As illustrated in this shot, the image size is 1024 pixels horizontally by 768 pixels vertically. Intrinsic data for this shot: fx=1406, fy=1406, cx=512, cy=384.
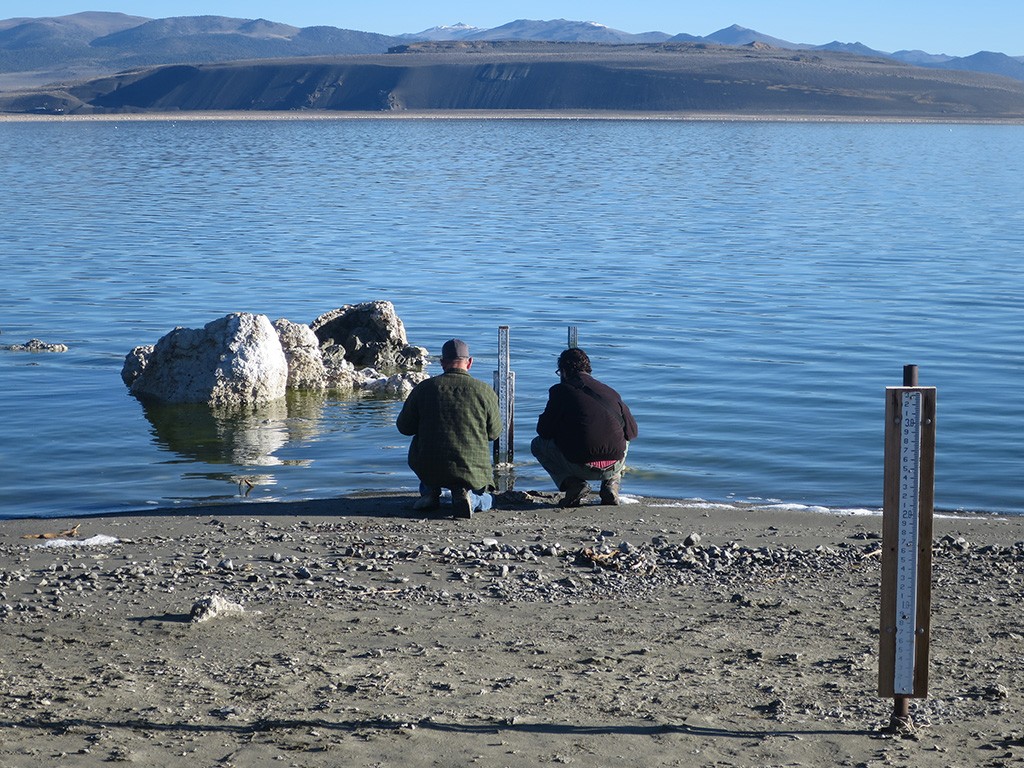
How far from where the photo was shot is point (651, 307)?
20922mm

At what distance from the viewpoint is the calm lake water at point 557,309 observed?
11.5m

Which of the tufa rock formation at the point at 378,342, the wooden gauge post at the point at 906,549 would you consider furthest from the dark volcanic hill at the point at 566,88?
the wooden gauge post at the point at 906,549

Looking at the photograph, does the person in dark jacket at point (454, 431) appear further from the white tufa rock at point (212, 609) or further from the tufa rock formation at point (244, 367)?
the tufa rock formation at point (244, 367)

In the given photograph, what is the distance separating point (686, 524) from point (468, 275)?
52.7ft

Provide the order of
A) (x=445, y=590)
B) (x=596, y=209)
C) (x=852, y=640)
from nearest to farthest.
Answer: (x=852, y=640) → (x=445, y=590) → (x=596, y=209)

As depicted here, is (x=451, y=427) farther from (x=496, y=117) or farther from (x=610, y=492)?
(x=496, y=117)

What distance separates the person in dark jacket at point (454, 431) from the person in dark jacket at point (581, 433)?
49 centimetres

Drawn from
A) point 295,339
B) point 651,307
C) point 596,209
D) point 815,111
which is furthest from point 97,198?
point 815,111

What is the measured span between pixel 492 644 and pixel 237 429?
732cm

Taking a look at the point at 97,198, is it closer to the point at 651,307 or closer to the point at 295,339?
the point at 651,307

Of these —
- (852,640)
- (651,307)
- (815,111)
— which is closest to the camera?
(852,640)

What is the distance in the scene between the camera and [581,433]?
30.6 ft

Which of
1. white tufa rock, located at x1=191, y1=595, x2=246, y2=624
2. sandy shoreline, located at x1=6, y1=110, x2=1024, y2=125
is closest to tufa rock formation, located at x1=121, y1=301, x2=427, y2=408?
white tufa rock, located at x1=191, y1=595, x2=246, y2=624

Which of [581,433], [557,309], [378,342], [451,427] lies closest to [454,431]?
[451,427]
